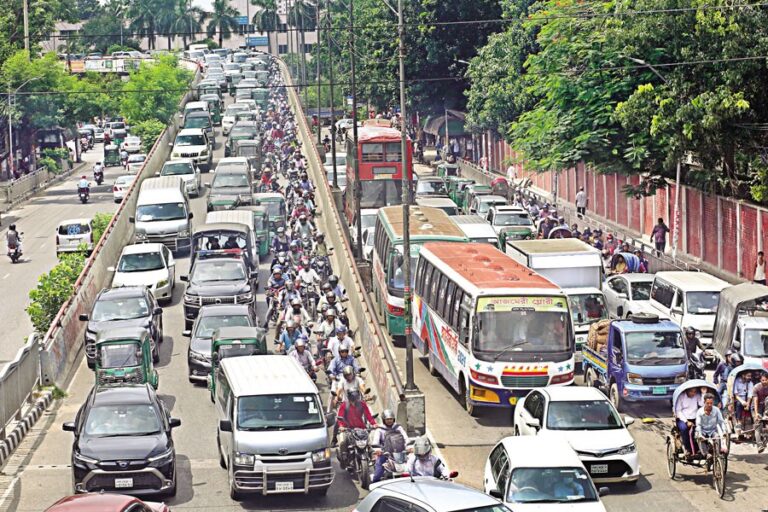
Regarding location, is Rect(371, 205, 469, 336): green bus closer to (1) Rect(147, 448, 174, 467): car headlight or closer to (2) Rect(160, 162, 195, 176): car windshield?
(1) Rect(147, 448, 174, 467): car headlight

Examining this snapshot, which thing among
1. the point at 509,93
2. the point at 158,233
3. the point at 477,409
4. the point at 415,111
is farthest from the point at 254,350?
the point at 415,111

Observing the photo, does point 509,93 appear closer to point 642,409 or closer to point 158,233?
point 158,233

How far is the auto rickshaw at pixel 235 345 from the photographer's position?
27938 millimetres

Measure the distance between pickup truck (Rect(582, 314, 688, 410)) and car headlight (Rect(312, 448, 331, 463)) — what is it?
819cm

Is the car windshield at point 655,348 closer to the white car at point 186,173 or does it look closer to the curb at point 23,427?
the curb at point 23,427

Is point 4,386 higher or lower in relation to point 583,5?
lower

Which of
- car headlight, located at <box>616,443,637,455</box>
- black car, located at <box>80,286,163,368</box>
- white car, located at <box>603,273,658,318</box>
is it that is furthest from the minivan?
white car, located at <box>603,273,658,318</box>

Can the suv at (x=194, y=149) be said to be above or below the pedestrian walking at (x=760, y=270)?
above

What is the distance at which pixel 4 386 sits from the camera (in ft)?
86.6

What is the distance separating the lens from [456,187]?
62.9 m

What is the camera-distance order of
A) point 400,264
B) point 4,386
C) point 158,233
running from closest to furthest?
1. point 4,386
2. point 400,264
3. point 158,233

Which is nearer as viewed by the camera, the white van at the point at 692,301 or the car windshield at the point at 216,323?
the car windshield at the point at 216,323

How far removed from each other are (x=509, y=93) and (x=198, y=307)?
38.7m

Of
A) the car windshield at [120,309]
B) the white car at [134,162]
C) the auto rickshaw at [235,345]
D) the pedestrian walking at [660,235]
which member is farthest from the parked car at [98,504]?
the white car at [134,162]
